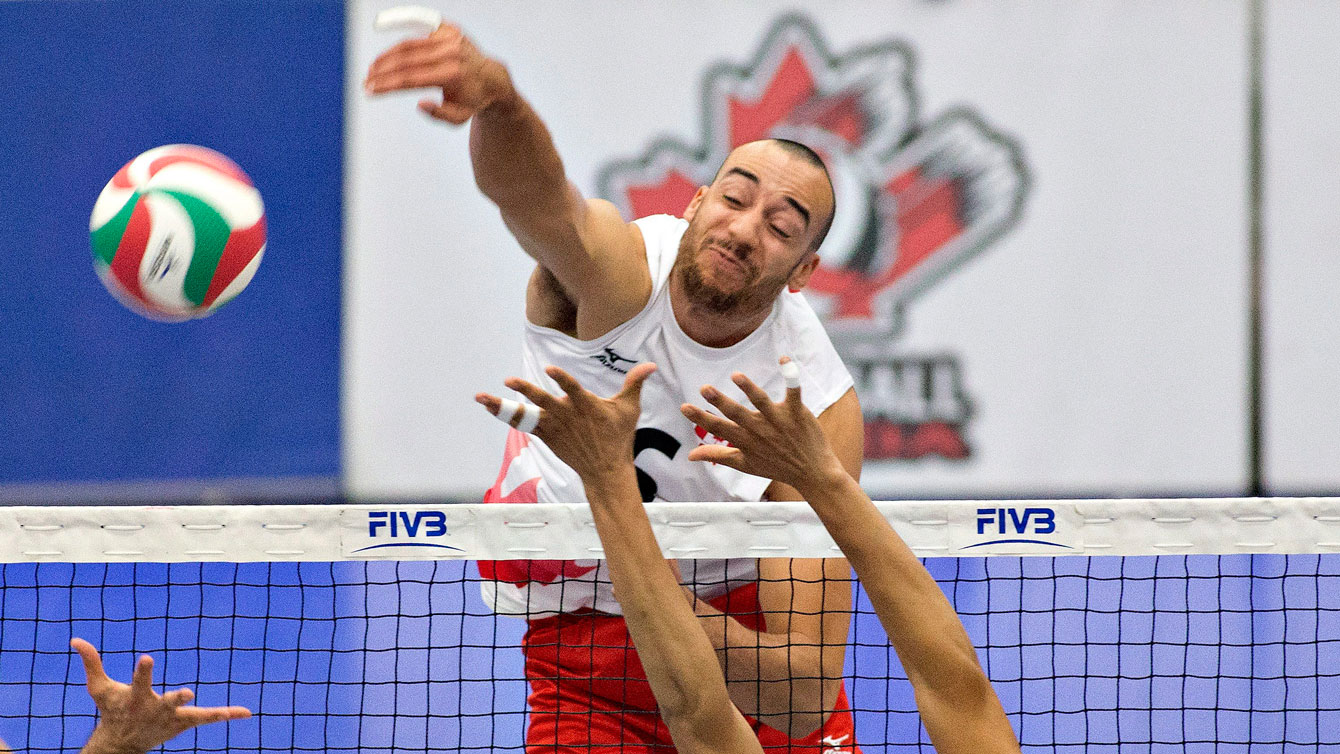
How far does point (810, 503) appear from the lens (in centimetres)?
261

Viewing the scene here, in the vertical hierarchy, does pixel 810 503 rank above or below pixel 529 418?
below

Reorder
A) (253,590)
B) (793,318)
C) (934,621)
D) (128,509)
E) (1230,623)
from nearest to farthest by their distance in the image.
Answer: (934,621), (128,509), (793,318), (1230,623), (253,590)

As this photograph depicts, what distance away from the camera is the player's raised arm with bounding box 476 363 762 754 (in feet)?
8.70

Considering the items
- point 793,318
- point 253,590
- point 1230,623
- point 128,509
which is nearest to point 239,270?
point 128,509

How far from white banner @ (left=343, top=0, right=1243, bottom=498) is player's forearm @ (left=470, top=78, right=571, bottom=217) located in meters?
6.79

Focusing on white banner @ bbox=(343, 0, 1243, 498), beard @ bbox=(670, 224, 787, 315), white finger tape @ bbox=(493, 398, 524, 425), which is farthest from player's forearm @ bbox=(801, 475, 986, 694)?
white banner @ bbox=(343, 0, 1243, 498)

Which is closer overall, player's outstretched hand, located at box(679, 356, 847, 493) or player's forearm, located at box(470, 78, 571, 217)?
player's outstretched hand, located at box(679, 356, 847, 493)

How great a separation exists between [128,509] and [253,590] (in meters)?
4.16

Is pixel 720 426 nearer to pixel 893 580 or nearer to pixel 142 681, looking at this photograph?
pixel 893 580

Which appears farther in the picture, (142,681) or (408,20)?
(142,681)

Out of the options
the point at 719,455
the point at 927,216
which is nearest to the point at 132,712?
the point at 719,455

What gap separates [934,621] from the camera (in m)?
2.58

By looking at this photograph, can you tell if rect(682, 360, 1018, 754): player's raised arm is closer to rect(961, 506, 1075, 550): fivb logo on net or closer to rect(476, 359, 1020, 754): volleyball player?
rect(476, 359, 1020, 754): volleyball player

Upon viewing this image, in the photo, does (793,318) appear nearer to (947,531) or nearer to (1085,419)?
(947,531)
